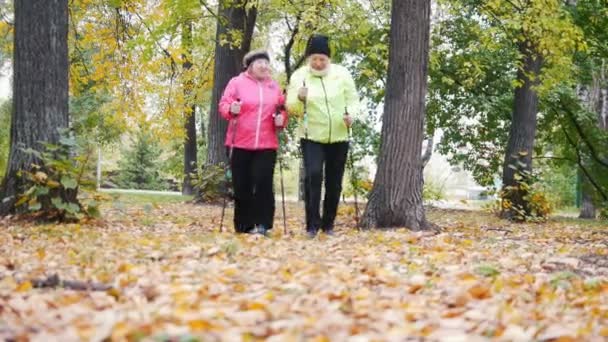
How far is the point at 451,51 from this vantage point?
68.5ft

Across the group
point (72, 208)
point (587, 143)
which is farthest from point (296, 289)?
point (587, 143)

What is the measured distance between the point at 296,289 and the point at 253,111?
3539 mm

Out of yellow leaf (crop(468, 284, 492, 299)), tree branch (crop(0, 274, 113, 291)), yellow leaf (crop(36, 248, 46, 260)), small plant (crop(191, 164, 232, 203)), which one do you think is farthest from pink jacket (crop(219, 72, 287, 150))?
small plant (crop(191, 164, 232, 203))

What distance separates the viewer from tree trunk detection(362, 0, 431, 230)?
8.28 metres

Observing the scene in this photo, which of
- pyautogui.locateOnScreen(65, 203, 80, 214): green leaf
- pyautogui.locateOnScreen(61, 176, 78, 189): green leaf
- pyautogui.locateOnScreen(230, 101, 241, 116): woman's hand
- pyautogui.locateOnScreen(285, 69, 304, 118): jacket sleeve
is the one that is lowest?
pyautogui.locateOnScreen(65, 203, 80, 214): green leaf

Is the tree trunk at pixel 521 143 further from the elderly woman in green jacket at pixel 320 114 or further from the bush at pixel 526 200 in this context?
the elderly woman in green jacket at pixel 320 114

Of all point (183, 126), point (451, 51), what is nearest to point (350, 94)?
point (451, 51)

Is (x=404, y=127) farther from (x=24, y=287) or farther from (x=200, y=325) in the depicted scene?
(x=200, y=325)

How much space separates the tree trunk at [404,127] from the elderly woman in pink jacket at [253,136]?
1.37 metres

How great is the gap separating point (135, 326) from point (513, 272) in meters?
3.06

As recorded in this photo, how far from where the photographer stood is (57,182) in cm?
768

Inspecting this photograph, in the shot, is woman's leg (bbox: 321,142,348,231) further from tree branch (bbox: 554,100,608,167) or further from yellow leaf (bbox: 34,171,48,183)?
tree branch (bbox: 554,100,608,167)

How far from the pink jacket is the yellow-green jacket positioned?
0.19 metres

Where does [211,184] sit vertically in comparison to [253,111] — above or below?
below
